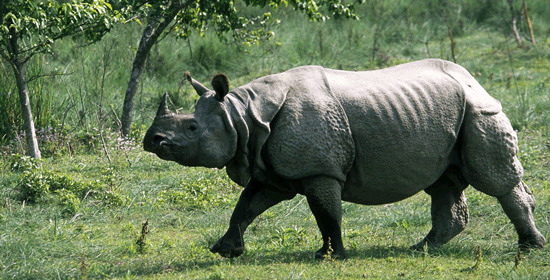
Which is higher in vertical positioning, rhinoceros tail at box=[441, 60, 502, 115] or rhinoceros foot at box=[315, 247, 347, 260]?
rhinoceros tail at box=[441, 60, 502, 115]

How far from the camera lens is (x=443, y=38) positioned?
16.2 meters

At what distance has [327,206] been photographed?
18.4ft

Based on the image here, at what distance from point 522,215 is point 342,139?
1.87 meters

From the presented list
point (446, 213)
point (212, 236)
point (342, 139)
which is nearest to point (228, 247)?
point (212, 236)

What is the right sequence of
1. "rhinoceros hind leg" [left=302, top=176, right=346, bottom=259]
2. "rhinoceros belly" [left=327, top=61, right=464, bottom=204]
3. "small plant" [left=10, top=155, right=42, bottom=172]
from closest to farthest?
1. "rhinoceros hind leg" [left=302, top=176, right=346, bottom=259]
2. "rhinoceros belly" [left=327, top=61, right=464, bottom=204]
3. "small plant" [left=10, top=155, right=42, bottom=172]

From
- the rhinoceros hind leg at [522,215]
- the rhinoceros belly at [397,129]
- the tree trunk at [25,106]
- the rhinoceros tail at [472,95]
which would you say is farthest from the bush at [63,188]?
the rhinoceros hind leg at [522,215]

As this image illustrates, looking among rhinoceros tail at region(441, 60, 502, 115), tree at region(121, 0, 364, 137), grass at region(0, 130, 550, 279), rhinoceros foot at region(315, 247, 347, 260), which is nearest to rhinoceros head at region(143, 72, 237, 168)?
grass at region(0, 130, 550, 279)

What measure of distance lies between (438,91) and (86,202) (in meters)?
4.26

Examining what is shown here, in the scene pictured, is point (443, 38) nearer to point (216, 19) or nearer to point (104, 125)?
point (216, 19)

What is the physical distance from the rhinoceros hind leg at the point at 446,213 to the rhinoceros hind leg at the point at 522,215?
43cm

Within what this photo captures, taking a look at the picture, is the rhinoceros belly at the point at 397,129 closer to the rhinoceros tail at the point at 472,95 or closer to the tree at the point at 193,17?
the rhinoceros tail at the point at 472,95

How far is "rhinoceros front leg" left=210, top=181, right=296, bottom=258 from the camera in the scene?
5910mm

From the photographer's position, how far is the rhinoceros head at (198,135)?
5371mm

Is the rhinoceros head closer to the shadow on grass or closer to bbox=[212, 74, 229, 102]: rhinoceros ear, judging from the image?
bbox=[212, 74, 229, 102]: rhinoceros ear
